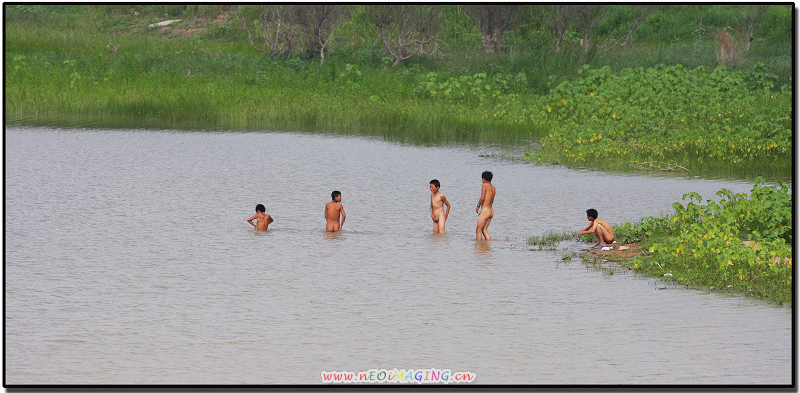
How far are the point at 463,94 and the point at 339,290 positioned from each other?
16975 millimetres

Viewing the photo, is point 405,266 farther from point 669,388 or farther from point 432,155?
point 432,155

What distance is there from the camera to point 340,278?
10305 millimetres

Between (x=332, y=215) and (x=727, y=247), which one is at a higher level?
(x=332, y=215)

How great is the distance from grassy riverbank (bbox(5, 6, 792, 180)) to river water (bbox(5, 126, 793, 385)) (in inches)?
89.2

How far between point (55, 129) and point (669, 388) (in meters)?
19.0

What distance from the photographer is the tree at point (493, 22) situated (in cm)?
3372

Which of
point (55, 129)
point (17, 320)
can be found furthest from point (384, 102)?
point (17, 320)

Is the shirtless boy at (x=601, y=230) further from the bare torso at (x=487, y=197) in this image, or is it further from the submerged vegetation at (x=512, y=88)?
the bare torso at (x=487, y=197)

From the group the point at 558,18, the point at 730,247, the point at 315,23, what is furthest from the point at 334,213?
the point at 558,18

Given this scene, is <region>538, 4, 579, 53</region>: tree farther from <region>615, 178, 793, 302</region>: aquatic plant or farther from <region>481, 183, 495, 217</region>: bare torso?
<region>615, 178, 793, 302</region>: aquatic plant

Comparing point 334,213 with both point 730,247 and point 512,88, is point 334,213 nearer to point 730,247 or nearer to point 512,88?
point 730,247

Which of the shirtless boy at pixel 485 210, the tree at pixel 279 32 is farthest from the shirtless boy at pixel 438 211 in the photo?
the tree at pixel 279 32

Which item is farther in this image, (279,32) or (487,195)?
(279,32)

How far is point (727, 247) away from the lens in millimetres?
10055
